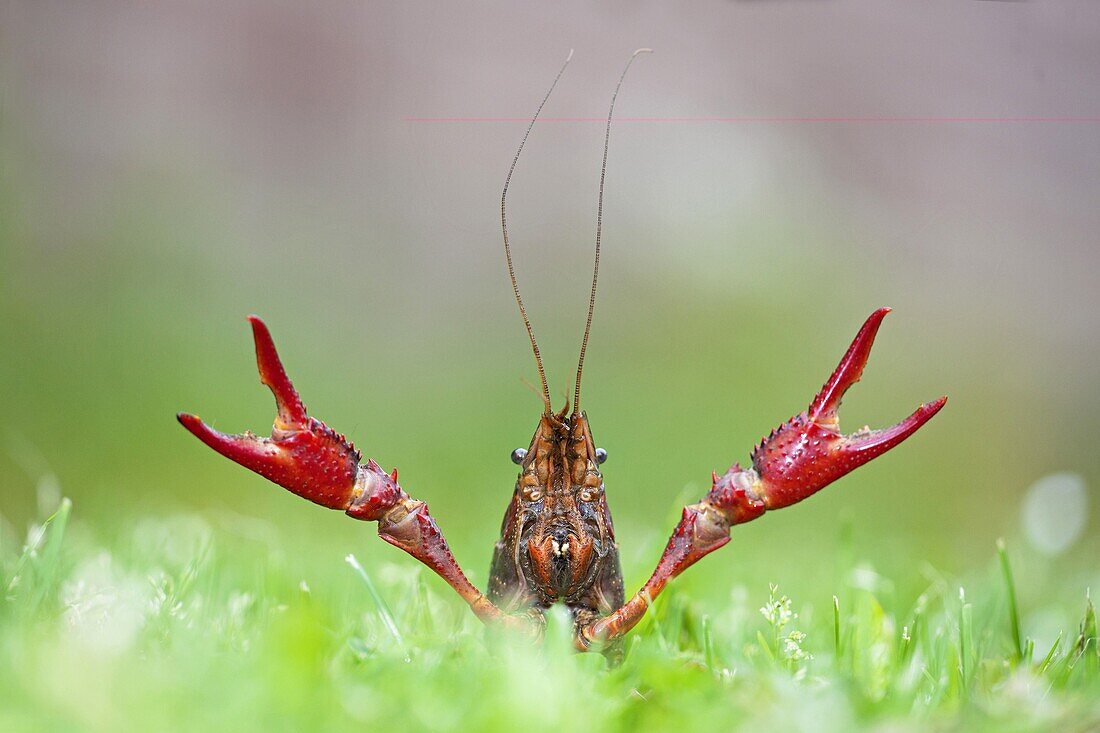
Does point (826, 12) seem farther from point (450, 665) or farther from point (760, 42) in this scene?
point (450, 665)

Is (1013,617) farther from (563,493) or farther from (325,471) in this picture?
(325,471)

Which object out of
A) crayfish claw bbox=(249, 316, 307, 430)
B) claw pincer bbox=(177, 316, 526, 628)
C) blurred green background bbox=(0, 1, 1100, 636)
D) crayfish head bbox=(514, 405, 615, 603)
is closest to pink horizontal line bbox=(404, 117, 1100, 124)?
blurred green background bbox=(0, 1, 1100, 636)

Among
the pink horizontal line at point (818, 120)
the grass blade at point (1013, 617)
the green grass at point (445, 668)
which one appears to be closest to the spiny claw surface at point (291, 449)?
the green grass at point (445, 668)

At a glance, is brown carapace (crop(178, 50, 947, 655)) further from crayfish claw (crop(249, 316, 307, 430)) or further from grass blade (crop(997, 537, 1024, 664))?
grass blade (crop(997, 537, 1024, 664))

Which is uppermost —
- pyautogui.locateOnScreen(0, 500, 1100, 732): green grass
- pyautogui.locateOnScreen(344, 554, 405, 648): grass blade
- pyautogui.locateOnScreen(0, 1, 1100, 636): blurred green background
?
pyautogui.locateOnScreen(0, 1, 1100, 636): blurred green background

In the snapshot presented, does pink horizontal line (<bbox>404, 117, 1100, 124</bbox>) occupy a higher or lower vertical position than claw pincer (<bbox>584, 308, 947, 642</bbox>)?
higher

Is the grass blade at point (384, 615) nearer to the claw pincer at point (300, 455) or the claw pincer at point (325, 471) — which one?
the claw pincer at point (325, 471)

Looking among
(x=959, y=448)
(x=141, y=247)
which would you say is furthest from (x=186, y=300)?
(x=959, y=448)

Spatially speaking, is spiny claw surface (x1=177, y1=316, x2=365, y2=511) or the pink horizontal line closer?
spiny claw surface (x1=177, y1=316, x2=365, y2=511)
